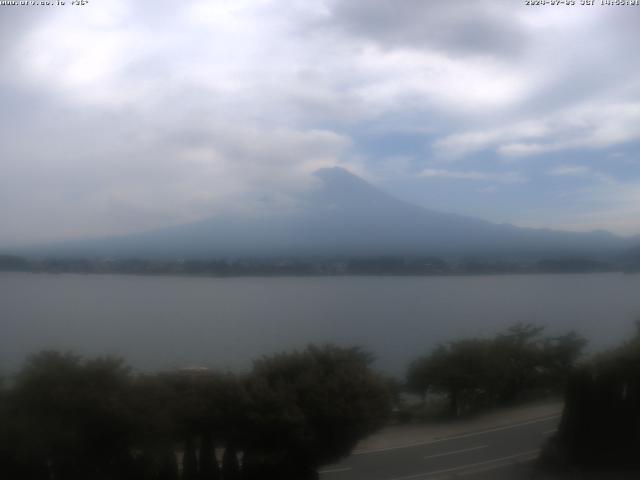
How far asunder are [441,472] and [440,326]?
1921mm

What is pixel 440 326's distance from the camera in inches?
320

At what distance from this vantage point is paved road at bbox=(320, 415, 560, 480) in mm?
6840

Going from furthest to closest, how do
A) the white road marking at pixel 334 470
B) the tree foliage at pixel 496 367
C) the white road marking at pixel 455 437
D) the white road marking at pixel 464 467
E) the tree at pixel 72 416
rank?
the tree foliage at pixel 496 367 → the white road marking at pixel 455 437 → the white road marking at pixel 334 470 → the white road marking at pixel 464 467 → the tree at pixel 72 416

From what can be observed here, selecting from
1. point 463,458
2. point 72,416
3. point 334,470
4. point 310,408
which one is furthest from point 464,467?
point 72,416

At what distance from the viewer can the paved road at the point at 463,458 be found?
684 centimetres

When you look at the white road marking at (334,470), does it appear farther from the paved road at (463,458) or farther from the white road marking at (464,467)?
the white road marking at (464,467)

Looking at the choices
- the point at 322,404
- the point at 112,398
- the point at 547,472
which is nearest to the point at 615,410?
the point at 547,472

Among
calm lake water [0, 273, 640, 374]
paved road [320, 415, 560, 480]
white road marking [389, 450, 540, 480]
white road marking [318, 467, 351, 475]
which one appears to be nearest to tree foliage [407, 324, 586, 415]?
calm lake water [0, 273, 640, 374]

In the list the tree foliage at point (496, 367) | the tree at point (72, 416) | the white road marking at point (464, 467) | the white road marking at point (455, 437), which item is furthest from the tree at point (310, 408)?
the tree at point (72, 416)

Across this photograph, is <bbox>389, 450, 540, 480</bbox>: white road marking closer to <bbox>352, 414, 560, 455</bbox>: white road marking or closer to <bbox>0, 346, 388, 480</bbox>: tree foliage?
<bbox>352, 414, 560, 455</bbox>: white road marking

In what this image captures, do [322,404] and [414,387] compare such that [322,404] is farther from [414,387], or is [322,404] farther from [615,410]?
[615,410]

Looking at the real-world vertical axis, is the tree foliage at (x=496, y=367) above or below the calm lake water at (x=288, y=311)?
below

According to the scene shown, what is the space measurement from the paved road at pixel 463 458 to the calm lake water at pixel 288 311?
1.08 m

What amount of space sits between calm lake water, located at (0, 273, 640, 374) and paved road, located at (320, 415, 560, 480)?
42.5 inches
